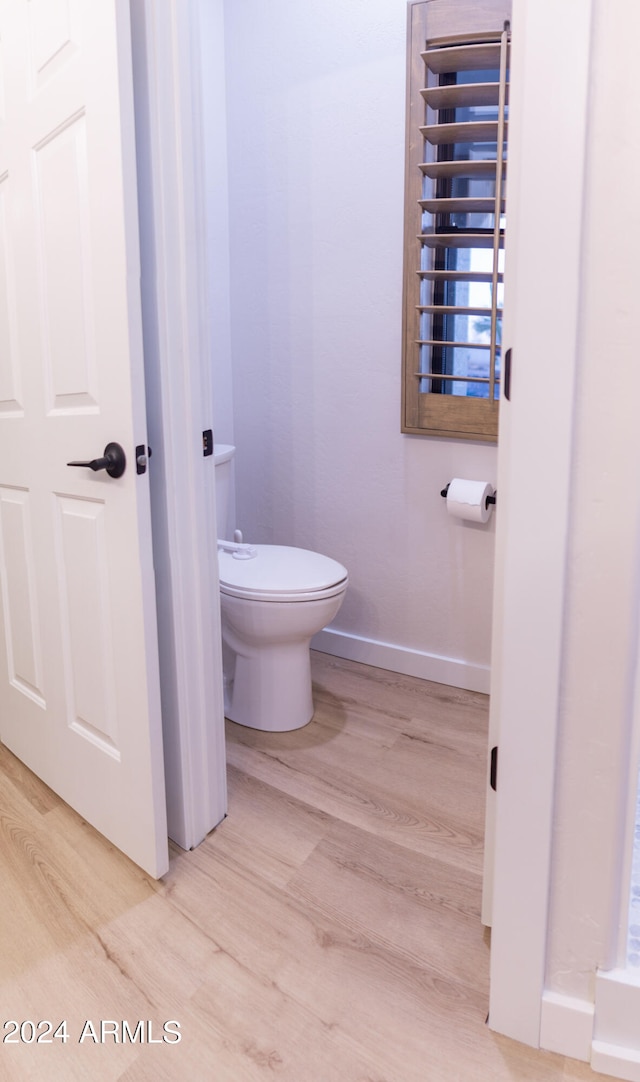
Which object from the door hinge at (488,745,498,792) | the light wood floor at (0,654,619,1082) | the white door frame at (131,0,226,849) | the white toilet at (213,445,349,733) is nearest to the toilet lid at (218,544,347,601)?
the white toilet at (213,445,349,733)

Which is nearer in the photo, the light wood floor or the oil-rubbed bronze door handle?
the light wood floor

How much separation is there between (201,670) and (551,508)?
870 millimetres

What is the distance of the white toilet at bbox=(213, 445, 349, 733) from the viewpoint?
1.94 meters

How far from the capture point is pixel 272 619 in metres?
1.95

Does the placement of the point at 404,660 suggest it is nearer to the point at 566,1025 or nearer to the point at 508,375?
the point at 566,1025

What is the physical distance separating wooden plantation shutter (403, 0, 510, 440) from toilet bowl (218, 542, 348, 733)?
623 millimetres

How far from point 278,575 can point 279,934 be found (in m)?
0.93

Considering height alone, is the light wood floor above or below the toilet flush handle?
below

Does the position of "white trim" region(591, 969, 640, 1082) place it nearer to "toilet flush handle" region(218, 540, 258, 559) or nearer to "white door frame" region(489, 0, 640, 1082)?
"white door frame" region(489, 0, 640, 1082)

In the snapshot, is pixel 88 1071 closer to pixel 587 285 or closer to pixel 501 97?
pixel 587 285

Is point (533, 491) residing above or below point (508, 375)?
below

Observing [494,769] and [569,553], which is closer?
[569,553]

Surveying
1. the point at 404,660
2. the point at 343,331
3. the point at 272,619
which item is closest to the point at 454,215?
the point at 343,331

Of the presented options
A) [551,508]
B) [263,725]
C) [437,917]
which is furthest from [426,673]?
[551,508]
